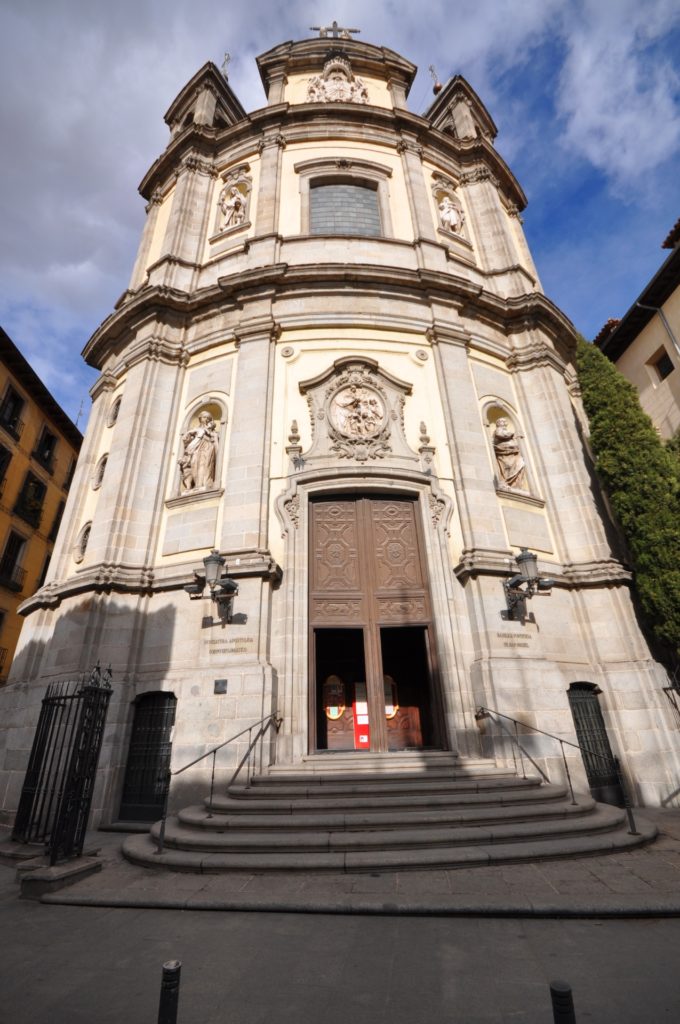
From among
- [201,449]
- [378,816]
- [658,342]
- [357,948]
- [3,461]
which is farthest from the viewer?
[3,461]

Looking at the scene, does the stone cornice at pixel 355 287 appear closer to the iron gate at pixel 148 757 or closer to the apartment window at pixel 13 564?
the iron gate at pixel 148 757

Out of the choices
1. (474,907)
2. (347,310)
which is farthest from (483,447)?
(474,907)

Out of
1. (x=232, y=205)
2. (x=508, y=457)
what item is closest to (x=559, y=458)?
(x=508, y=457)

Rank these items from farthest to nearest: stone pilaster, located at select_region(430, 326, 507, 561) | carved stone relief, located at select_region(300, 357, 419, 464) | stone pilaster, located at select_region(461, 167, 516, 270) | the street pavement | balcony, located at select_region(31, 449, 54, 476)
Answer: balcony, located at select_region(31, 449, 54, 476)
stone pilaster, located at select_region(461, 167, 516, 270)
carved stone relief, located at select_region(300, 357, 419, 464)
stone pilaster, located at select_region(430, 326, 507, 561)
the street pavement

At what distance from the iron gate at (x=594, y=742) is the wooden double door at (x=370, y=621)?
2.98 meters

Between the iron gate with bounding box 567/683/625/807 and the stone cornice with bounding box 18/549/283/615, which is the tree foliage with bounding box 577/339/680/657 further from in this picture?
the stone cornice with bounding box 18/549/283/615

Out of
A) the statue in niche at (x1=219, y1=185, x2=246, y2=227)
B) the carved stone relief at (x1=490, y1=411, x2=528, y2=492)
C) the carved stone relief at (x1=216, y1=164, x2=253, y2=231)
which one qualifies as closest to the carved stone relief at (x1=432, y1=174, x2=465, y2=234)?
the carved stone relief at (x1=216, y1=164, x2=253, y2=231)

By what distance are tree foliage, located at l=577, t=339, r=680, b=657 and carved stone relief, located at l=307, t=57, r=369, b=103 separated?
1391 cm

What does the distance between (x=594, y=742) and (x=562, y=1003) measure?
31.8 feet

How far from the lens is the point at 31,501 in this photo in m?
25.3

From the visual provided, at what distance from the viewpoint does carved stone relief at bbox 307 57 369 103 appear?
1889cm

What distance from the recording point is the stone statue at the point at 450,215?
16.8 meters

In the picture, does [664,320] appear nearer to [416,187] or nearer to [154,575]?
[416,187]

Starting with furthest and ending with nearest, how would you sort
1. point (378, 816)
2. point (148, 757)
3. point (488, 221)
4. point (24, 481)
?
point (24, 481) → point (488, 221) → point (148, 757) → point (378, 816)
